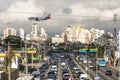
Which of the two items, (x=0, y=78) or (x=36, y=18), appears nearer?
(x=0, y=78)

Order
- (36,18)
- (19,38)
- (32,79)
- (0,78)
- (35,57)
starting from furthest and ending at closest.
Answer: (19,38) < (35,57) < (36,18) < (32,79) < (0,78)

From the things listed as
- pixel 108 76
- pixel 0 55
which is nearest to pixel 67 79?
pixel 108 76

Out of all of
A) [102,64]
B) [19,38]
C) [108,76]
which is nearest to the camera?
[108,76]

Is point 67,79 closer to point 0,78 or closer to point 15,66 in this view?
point 0,78

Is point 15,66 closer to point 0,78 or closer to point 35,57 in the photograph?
point 0,78

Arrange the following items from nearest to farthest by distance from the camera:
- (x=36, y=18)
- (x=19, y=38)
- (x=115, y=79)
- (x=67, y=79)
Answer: (x=67, y=79)
(x=115, y=79)
(x=36, y=18)
(x=19, y=38)

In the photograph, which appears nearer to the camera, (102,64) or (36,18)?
(36,18)

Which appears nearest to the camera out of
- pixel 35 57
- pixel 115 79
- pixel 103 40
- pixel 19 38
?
pixel 115 79

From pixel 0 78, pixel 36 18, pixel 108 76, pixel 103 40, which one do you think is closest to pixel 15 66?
pixel 36 18

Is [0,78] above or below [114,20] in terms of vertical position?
below
